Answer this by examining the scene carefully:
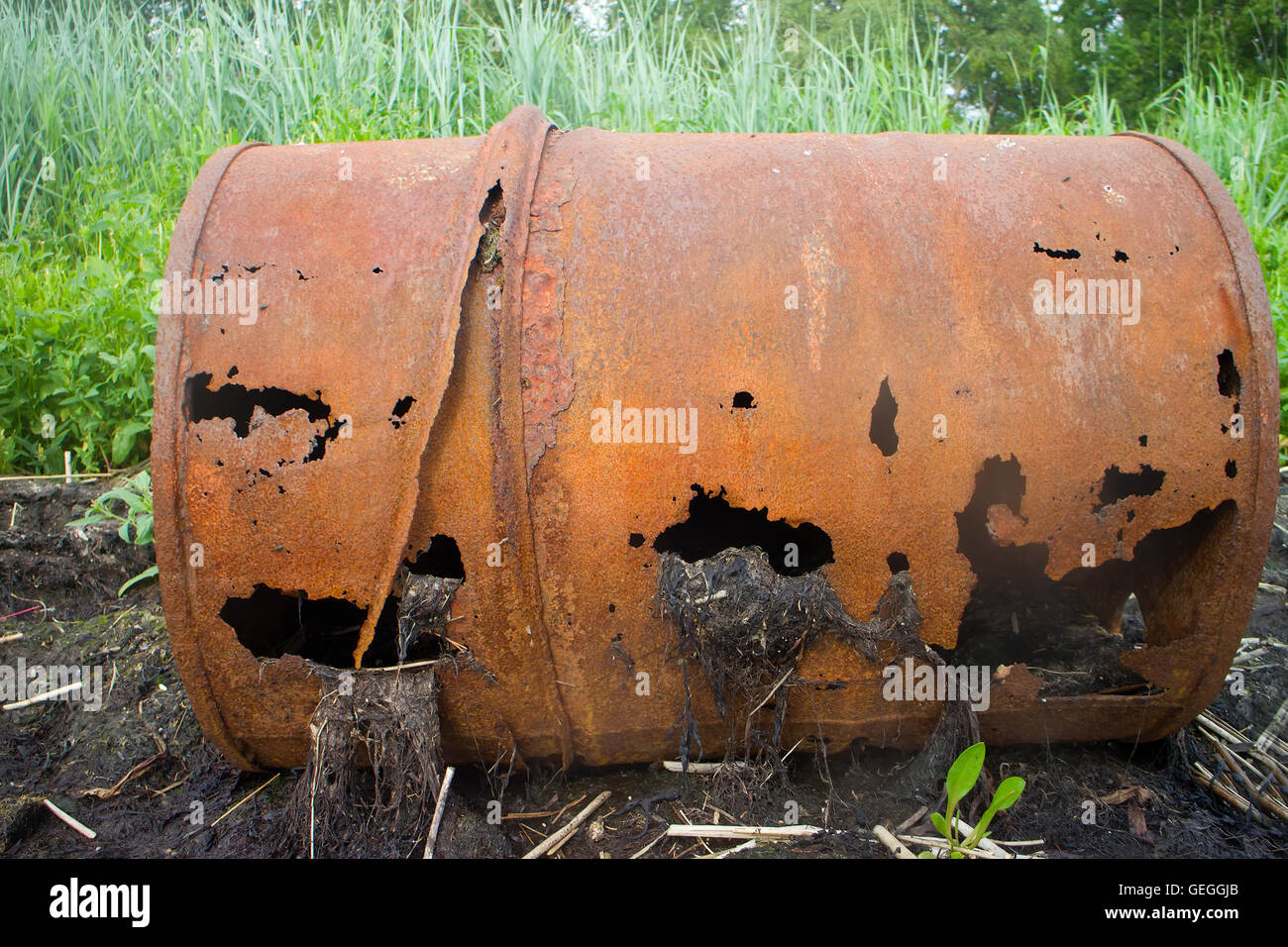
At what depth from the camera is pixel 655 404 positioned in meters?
1.90

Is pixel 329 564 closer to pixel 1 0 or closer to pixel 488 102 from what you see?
pixel 488 102

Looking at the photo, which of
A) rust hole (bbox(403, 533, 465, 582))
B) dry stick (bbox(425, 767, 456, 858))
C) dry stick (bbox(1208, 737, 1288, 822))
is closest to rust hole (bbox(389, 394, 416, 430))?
rust hole (bbox(403, 533, 465, 582))

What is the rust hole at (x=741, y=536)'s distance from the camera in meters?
1.99

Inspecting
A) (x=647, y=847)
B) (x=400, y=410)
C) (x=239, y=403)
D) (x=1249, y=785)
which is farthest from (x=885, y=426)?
(x=1249, y=785)

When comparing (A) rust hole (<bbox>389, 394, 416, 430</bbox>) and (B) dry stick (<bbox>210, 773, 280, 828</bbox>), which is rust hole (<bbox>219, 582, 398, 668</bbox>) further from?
(A) rust hole (<bbox>389, 394, 416, 430</bbox>)

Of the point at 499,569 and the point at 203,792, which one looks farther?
the point at 203,792

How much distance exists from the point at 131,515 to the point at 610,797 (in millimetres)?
2259

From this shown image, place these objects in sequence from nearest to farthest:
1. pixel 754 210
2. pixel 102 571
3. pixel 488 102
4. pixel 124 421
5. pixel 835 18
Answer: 1. pixel 754 210
2. pixel 102 571
3. pixel 124 421
4. pixel 488 102
5. pixel 835 18

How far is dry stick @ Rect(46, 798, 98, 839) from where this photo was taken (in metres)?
2.36

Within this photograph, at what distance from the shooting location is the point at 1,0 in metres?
6.11

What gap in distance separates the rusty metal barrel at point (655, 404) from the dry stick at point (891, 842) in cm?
32

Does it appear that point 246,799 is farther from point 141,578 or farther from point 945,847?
point 945,847

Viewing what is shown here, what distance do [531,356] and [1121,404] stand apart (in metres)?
1.33

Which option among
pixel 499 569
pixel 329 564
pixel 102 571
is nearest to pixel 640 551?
pixel 499 569
